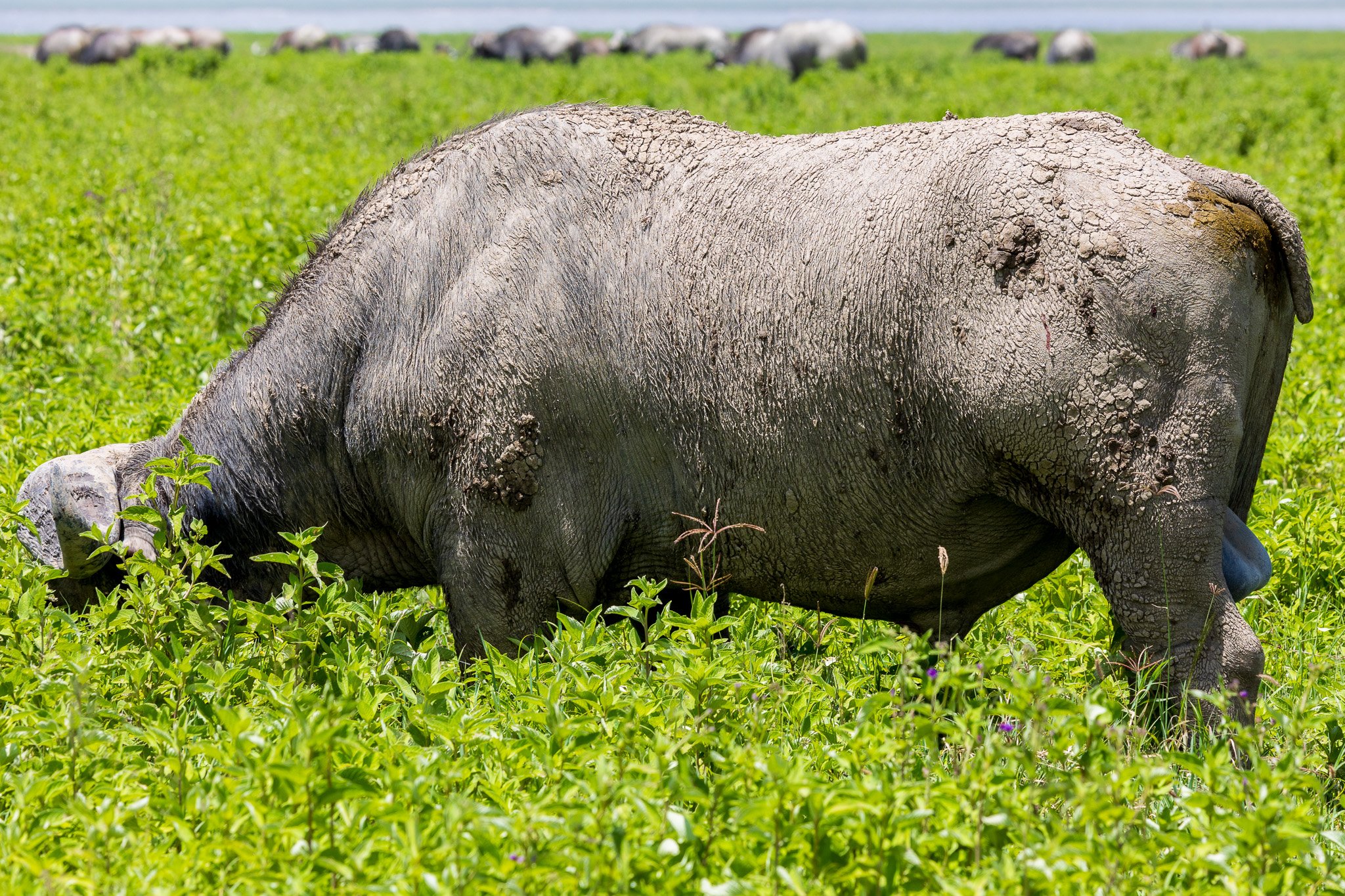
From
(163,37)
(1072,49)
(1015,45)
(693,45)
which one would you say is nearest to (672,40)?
(693,45)

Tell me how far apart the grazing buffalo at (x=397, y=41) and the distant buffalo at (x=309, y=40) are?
1.86 metres

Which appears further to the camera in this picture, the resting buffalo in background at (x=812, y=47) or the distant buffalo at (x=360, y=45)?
the distant buffalo at (x=360, y=45)

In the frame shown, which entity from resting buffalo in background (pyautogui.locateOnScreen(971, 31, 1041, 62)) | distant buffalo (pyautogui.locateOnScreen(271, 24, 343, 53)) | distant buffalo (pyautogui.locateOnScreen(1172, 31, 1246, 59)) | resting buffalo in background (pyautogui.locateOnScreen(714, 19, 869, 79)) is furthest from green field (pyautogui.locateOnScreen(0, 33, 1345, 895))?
distant buffalo (pyautogui.locateOnScreen(271, 24, 343, 53))

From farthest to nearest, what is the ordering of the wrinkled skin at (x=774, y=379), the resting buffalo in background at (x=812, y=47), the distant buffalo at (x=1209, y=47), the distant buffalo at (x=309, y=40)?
the distant buffalo at (x=309, y=40) < the distant buffalo at (x=1209, y=47) < the resting buffalo in background at (x=812, y=47) < the wrinkled skin at (x=774, y=379)

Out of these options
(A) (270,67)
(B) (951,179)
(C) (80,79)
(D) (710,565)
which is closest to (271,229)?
(D) (710,565)

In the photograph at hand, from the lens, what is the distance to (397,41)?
191ft

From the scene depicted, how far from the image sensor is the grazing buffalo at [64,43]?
1755 inches

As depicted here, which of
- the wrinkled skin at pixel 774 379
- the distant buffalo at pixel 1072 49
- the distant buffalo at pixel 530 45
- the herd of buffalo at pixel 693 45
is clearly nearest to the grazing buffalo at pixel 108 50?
the herd of buffalo at pixel 693 45

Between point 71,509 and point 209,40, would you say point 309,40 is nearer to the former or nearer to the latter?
point 209,40

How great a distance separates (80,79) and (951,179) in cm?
2515

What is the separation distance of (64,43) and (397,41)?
16215mm

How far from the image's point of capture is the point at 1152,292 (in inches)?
135

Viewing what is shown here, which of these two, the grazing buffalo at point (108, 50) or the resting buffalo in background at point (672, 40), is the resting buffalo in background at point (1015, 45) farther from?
the grazing buffalo at point (108, 50)

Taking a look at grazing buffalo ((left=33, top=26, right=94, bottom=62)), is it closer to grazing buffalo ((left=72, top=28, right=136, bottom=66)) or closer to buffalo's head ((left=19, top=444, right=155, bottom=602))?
grazing buffalo ((left=72, top=28, right=136, bottom=66))
